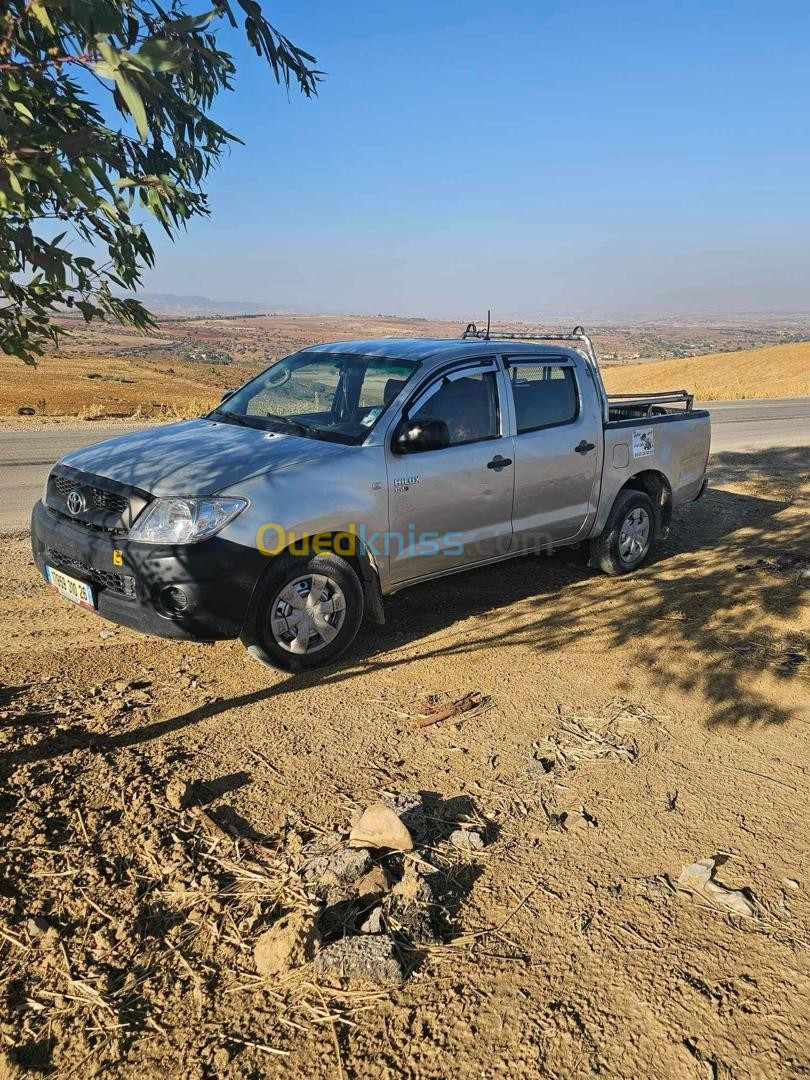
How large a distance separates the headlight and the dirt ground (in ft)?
2.84

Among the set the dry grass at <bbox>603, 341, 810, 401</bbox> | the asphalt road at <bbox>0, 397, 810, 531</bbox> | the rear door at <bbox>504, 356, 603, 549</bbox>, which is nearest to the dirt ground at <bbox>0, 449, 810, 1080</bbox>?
the rear door at <bbox>504, 356, 603, 549</bbox>

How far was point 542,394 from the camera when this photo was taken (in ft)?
19.9

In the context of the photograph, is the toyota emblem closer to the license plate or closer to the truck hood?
the truck hood

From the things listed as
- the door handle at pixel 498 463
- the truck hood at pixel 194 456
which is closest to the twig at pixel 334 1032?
the truck hood at pixel 194 456

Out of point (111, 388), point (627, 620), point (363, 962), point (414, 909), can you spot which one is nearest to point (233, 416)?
point (627, 620)

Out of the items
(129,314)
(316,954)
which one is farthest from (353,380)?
(316,954)

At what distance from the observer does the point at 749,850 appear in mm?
3268

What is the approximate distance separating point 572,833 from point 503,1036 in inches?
42.6

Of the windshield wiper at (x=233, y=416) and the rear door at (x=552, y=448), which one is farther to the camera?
the rear door at (x=552, y=448)

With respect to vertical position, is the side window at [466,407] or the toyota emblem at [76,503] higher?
the side window at [466,407]

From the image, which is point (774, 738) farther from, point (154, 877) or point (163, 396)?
point (163, 396)

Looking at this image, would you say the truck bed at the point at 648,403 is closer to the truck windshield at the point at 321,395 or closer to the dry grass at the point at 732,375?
the truck windshield at the point at 321,395

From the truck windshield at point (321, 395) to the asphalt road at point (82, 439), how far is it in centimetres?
339

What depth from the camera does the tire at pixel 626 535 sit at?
6691 mm
